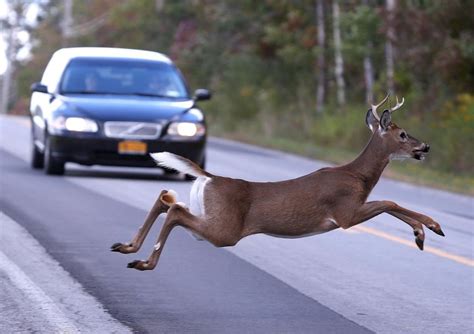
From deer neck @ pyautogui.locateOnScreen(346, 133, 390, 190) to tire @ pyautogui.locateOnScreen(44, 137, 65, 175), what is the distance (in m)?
9.19

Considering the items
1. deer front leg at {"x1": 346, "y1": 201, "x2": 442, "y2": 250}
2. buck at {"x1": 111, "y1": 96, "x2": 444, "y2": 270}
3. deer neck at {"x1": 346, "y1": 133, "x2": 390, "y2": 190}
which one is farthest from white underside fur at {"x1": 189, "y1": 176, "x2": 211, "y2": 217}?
deer neck at {"x1": 346, "y1": 133, "x2": 390, "y2": 190}

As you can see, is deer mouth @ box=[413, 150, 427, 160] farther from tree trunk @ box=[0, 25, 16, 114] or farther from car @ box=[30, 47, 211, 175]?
tree trunk @ box=[0, 25, 16, 114]

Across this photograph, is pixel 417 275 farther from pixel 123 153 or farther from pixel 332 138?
pixel 332 138

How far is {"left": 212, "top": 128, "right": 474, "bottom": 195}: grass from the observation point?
72.2ft

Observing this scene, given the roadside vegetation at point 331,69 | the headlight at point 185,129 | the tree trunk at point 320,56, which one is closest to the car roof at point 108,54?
the headlight at point 185,129

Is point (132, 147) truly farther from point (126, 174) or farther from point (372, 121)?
point (372, 121)

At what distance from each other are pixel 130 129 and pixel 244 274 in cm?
721

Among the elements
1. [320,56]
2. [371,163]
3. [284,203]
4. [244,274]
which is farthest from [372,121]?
[320,56]

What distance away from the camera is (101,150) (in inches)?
696

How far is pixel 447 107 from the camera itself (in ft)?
92.1

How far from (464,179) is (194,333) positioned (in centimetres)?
1561

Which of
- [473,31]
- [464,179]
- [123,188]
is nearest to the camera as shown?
[123,188]

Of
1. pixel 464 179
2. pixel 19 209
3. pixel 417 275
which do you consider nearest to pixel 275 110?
pixel 464 179

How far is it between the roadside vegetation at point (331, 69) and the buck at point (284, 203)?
11772 mm
